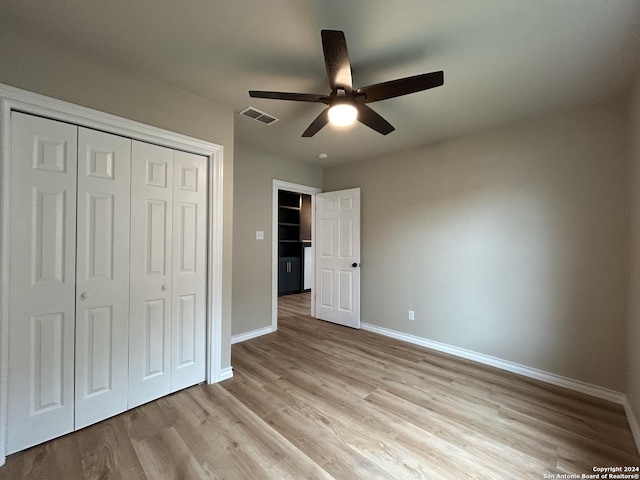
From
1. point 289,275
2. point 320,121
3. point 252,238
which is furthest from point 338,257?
point 289,275

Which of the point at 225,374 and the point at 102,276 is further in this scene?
the point at 225,374

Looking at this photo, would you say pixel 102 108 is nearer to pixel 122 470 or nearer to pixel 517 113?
pixel 122 470

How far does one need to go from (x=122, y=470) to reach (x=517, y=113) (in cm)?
401

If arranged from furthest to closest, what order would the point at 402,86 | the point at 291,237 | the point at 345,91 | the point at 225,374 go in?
the point at 291,237
the point at 225,374
the point at 345,91
the point at 402,86

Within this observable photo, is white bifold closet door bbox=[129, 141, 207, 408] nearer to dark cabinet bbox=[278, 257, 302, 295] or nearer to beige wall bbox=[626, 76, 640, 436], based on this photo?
beige wall bbox=[626, 76, 640, 436]

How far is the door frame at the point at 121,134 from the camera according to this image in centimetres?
145

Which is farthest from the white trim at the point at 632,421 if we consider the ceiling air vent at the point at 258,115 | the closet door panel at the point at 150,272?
the ceiling air vent at the point at 258,115

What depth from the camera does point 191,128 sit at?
218cm

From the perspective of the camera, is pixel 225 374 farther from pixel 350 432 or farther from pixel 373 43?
pixel 373 43

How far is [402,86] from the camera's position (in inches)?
59.8

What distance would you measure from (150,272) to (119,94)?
133cm

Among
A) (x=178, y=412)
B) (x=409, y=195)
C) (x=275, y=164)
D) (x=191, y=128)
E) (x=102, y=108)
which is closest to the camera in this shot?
(x=102, y=108)

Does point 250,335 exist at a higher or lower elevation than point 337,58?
lower

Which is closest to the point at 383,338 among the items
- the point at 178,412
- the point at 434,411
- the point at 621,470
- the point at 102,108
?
the point at 434,411
